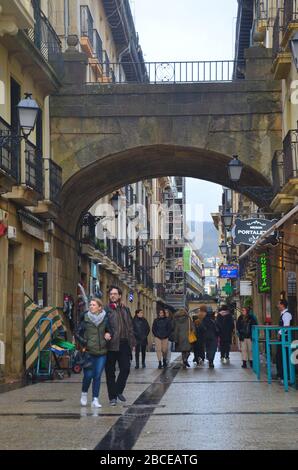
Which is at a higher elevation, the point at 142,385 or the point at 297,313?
the point at 297,313

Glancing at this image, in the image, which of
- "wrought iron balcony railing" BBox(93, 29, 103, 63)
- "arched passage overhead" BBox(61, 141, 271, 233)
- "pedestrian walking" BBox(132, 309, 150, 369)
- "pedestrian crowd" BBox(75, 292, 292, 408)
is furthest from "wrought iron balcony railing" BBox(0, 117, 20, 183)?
"wrought iron balcony railing" BBox(93, 29, 103, 63)

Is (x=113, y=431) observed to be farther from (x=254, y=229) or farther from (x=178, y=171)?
(x=178, y=171)

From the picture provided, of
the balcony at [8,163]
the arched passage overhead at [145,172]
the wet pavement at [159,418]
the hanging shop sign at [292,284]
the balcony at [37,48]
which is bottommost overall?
the wet pavement at [159,418]

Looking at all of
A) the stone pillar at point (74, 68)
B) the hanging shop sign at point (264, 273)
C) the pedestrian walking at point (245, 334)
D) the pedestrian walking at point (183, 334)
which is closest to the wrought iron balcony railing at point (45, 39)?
the stone pillar at point (74, 68)

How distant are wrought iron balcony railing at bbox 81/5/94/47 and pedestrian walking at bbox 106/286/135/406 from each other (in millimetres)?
17357

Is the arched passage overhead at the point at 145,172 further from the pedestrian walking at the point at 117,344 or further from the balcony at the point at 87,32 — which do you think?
the pedestrian walking at the point at 117,344

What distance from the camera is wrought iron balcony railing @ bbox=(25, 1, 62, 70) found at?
2048cm

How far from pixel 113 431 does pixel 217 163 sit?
586 inches

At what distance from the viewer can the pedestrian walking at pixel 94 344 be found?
1232 cm

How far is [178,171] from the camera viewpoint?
2603 cm

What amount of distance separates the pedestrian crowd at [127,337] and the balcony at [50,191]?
373 centimetres

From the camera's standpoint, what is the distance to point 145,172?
25.7m

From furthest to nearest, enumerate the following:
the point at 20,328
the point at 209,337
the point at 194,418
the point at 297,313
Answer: the point at 209,337 → the point at 297,313 → the point at 20,328 → the point at 194,418

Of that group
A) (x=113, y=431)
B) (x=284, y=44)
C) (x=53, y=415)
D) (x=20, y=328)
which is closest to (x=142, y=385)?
(x=20, y=328)
